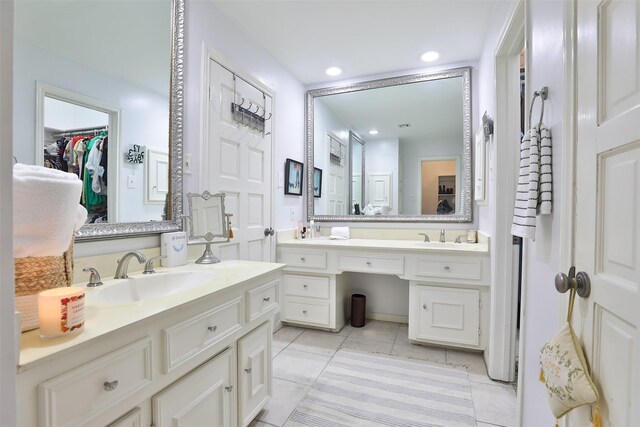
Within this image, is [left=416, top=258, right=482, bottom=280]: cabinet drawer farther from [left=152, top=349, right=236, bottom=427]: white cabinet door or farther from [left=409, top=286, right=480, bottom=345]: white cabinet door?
[left=152, top=349, right=236, bottom=427]: white cabinet door

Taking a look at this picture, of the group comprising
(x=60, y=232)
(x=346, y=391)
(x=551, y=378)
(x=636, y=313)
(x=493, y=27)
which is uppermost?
(x=493, y=27)

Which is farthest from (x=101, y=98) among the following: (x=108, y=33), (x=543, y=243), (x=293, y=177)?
(x=543, y=243)

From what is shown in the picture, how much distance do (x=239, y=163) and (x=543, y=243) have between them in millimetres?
1868

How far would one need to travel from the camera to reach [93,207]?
1301 mm

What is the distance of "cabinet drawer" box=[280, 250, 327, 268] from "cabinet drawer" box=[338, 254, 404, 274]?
0.52 feet

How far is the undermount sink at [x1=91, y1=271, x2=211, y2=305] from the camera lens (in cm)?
115

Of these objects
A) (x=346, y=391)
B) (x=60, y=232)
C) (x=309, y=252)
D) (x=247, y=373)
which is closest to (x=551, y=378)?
(x=247, y=373)

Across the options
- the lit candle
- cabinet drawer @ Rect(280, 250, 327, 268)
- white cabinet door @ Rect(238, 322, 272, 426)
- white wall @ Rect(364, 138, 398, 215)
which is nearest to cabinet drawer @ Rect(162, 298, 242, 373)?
white cabinet door @ Rect(238, 322, 272, 426)

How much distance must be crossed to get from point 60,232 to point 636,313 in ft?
4.52

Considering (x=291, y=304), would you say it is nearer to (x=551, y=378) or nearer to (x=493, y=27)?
(x=551, y=378)

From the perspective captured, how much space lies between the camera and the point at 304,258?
264 cm

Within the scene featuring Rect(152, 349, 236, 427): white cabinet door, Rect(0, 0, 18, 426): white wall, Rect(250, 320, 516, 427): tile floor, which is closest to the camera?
Rect(0, 0, 18, 426): white wall

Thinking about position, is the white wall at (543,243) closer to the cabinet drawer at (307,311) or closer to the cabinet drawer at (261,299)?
the cabinet drawer at (261,299)

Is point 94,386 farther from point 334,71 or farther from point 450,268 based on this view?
point 334,71
